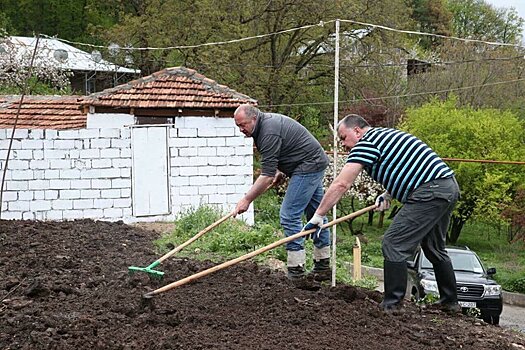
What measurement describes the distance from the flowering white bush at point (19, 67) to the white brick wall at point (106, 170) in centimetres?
1115

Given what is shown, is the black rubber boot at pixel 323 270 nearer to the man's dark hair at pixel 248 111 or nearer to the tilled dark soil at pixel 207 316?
the tilled dark soil at pixel 207 316

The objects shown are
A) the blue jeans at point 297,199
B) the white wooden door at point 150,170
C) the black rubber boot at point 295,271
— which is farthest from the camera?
the white wooden door at point 150,170

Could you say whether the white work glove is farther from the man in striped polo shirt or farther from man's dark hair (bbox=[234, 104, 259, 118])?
man's dark hair (bbox=[234, 104, 259, 118])

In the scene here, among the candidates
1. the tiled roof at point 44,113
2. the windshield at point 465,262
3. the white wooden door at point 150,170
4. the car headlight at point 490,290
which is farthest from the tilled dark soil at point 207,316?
the tiled roof at point 44,113

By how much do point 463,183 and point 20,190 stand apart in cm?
1535

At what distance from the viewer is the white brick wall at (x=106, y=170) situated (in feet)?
51.5

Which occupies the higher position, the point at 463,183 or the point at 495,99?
the point at 495,99

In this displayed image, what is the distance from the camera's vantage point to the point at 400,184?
6.00 m

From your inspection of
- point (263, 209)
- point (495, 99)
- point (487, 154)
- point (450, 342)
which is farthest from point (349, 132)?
point (495, 99)

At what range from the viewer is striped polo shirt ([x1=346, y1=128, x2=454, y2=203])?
5.85 m

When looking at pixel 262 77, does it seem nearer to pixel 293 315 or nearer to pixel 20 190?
pixel 20 190

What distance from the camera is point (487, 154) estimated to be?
25.2 meters

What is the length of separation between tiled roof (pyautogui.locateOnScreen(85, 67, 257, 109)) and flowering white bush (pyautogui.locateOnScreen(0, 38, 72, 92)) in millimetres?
10155

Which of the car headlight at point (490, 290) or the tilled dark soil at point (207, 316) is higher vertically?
the tilled dark soil at point (207, 316)
